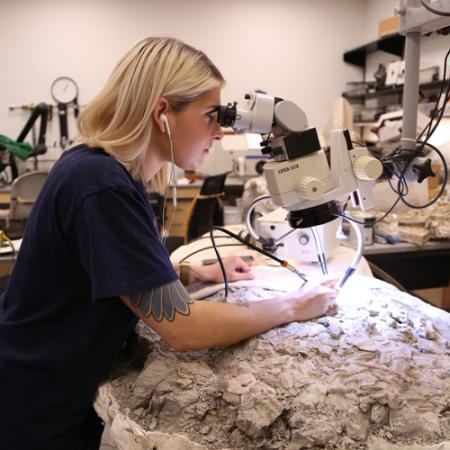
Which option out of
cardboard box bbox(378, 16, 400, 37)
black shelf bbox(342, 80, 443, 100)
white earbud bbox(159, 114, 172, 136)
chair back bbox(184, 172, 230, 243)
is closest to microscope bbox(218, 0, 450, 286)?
white earbud bbox(159, 114, 172, 136)

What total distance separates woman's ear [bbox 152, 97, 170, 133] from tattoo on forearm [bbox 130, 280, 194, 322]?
35 centimetres

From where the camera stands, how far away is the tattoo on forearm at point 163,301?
821 mm

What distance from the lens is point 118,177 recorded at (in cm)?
82

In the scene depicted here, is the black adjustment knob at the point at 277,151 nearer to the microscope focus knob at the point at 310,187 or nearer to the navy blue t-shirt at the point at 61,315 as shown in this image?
the microscope focus knob at the point at 310,187

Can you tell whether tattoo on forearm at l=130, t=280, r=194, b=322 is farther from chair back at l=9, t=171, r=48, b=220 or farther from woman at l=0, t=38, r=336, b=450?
chair back at l=9, t=171, r=48, b=220

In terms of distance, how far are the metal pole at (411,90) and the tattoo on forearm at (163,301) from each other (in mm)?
639

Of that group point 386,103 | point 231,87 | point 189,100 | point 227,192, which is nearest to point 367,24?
point 386,103

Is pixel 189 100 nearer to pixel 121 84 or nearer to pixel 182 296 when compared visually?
pixel 121 84

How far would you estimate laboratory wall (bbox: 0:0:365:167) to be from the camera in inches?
182

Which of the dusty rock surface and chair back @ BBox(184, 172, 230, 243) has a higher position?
the dusty rock surface

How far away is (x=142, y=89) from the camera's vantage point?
0.92 metres

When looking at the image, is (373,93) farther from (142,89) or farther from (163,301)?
(163,301)

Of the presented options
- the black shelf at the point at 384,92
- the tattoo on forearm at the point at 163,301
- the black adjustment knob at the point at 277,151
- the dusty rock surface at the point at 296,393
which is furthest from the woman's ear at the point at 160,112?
the black shelf at the point at 384,92

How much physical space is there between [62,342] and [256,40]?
4767mm
